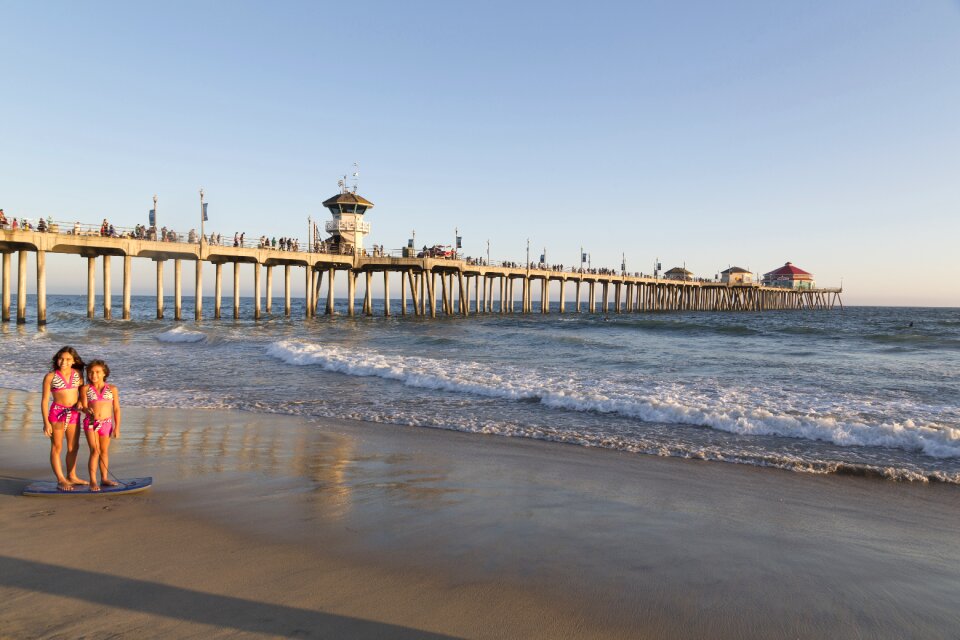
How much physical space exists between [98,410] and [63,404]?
1.08 ft

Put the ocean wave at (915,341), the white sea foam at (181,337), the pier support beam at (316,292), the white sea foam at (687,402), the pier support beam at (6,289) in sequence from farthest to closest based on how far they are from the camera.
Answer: the pier support beam at (316,292) < the pier support beam at (6,289) < the ocean wave at (915,341) < the white sea foam at (181,337) < the white sea foam at (687,402)

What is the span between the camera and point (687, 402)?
1088 cm

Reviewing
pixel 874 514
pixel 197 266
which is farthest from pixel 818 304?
pixel 874 514

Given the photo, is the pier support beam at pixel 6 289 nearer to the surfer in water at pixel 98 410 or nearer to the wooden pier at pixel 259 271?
the wooden pier at pixel 259 271

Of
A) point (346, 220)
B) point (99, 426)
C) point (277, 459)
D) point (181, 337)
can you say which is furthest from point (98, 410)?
point (346, 220)

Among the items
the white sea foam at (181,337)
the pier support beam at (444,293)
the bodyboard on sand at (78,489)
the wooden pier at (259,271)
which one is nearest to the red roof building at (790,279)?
the wooden pier at (259,271)

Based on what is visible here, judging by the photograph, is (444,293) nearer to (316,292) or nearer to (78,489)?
(316,292)

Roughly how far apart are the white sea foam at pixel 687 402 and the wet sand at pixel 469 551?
2.31 m

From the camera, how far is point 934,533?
16.0ft

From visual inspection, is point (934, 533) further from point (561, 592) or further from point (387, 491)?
point (387, 491)

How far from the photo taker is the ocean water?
26.9ft

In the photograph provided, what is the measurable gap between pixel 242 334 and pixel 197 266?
30.1ft

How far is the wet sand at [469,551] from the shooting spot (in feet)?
10.6

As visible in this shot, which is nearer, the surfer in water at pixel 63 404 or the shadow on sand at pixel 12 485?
the surfer in water at pixel 63 404
